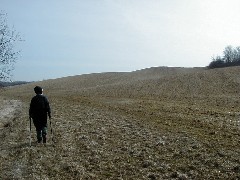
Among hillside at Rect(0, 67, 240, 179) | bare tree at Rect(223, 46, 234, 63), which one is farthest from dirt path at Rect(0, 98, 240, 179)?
bare tree at Rect(223, 46, 234, 63)

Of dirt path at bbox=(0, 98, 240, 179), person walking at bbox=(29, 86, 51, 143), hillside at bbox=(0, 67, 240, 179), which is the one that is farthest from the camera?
person walking at bbox=(29, 86, 51, 143)

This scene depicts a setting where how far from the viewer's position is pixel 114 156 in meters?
15.5

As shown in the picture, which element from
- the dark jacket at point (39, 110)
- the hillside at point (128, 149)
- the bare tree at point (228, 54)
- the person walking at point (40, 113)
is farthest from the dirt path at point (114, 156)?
the bare tree at point (228, 54)

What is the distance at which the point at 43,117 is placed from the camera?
17703mm

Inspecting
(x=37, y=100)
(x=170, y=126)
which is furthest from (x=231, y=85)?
(x=37, y=100)

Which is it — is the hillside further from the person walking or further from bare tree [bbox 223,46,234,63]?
bare tree [bbox 223,46,234,63]

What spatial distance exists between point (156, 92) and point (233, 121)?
33635mm

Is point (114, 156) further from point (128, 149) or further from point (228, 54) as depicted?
point (228, 54)

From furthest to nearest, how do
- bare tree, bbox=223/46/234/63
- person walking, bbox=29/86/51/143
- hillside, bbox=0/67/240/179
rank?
bare tree, bbox=223/46/234/63 → person walking, bbox=29/86/51/143 → hillside, bbox=0/67/240/179

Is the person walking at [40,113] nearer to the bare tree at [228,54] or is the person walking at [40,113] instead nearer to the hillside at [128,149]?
the hillside at [128,149]

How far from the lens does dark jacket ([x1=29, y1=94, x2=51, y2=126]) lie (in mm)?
17672

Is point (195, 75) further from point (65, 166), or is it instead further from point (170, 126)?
point (65, 166)

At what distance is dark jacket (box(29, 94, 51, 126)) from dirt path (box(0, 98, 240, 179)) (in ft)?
3.47

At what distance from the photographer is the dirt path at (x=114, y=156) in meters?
12.9
